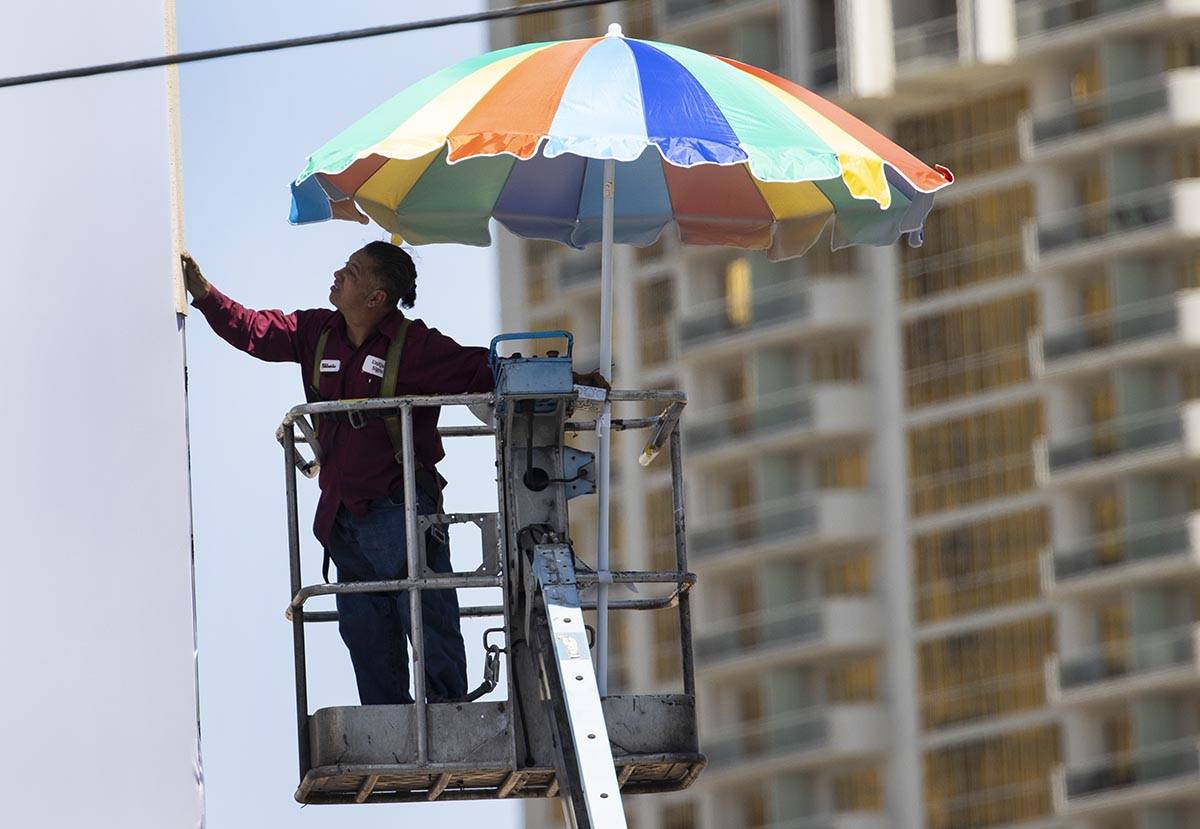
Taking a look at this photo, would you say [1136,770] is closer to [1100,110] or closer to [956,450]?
[956,450]

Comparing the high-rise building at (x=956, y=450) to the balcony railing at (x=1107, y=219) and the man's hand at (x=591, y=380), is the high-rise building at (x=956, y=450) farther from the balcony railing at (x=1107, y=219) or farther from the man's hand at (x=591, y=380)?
the man's hand at (x=591, y=380)

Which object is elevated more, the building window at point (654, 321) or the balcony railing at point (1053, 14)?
the balcony railing at point (1053, 14)

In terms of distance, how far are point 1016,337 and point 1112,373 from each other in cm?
319

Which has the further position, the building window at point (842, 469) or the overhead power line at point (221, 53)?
the building window at point (842, 469)

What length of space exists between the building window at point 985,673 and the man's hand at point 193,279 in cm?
6112

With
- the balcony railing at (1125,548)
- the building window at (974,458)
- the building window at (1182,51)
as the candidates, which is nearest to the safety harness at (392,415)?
the balcony railing at (1125,548)

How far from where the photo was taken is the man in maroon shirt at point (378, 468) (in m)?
12.8

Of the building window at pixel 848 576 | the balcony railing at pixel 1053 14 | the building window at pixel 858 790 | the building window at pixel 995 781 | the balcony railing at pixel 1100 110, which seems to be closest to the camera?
the balcony railing at pixel 1100 110

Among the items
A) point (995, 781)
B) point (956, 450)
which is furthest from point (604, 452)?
point (956, 450)

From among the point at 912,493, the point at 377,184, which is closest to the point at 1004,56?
the point at 912,493

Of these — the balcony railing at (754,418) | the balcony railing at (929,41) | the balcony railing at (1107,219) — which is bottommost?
the balcony railing at (754,418)

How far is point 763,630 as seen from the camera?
79312 millimetres

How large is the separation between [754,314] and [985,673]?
11.2 meters

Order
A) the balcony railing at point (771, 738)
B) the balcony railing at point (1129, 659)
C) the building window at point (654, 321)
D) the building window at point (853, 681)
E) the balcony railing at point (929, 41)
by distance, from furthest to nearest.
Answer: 1. the building window at point (654, 321)
2. the balcony railing at point (771, 738)
3. the building window at point (853, 681)
4. the balcony railing at point (929, 41)
5. the balcony railing at point (1129, 659)
